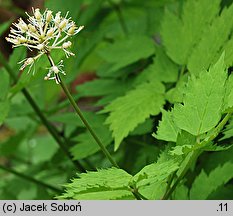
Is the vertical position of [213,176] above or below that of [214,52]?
below

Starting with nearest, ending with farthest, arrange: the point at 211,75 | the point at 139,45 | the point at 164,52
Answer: the point at 211,75 < the point at 164,52 < the point at 139,45

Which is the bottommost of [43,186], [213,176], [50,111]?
[213,176]

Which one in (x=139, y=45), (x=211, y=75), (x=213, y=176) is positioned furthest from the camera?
(x=139, y=45)

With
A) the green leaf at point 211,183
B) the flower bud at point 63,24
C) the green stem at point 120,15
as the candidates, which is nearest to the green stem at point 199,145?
the green leaf at point 211,183

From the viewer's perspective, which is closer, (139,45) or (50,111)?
(139,45)
